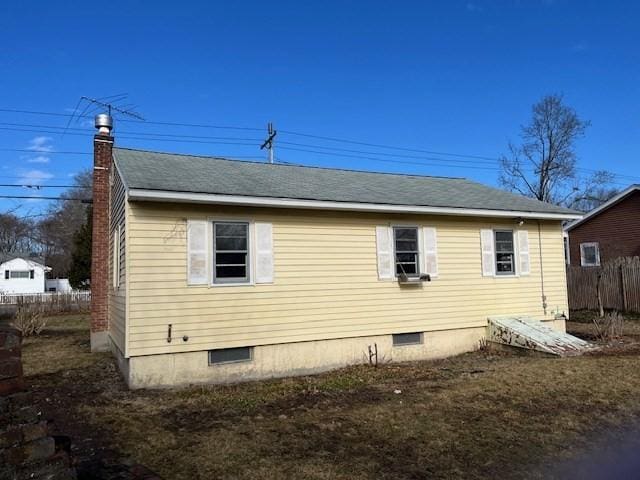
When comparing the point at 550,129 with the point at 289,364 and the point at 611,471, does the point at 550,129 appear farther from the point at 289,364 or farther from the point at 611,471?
the point at 611,471

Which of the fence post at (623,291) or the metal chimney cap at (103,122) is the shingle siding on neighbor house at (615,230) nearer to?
the fence post at (623,291)

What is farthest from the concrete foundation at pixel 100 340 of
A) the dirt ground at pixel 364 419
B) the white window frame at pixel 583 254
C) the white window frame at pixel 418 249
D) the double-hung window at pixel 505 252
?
the white window frame at pixel 583 254

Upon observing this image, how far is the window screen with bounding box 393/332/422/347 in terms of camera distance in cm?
1085

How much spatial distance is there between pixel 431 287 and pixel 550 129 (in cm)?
3080

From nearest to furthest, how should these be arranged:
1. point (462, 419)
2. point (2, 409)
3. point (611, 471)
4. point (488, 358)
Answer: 1. point (2, 409)
2. point (611, 471)
3. point (462, 419)
4. point (488, 358)

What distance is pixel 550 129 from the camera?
3669 cm

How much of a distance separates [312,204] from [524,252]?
607 cm

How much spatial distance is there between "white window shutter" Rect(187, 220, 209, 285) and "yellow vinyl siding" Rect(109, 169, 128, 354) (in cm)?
111

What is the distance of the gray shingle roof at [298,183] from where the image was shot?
363 inches

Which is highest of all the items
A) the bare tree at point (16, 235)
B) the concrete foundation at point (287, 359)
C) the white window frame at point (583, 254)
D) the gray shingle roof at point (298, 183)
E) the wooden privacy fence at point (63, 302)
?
the bare tree at point (16, 235)

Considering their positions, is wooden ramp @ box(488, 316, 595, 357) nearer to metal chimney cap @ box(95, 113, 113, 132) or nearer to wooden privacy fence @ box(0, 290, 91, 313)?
metal chimney cap @ box(95, 113, 113, 132)

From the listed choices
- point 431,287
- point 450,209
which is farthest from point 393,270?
point 450,209

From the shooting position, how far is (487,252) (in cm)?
1197

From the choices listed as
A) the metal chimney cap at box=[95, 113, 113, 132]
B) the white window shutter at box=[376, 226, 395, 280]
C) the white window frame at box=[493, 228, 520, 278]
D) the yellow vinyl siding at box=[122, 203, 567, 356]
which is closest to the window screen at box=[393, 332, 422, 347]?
the yellow vinyl siding at box=[122, 203, 567, 356]
